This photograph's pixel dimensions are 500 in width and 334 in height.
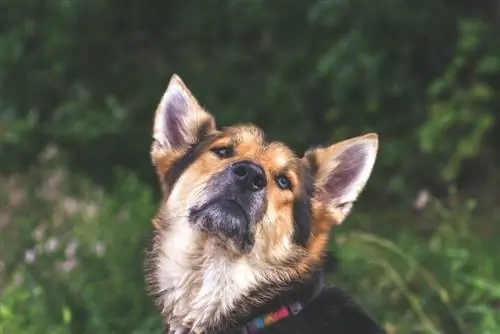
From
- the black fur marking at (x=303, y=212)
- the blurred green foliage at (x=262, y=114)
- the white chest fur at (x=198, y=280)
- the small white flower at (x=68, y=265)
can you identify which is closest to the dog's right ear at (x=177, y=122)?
the white chest fur at (x=198, y=280)

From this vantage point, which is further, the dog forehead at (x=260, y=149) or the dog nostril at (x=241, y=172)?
the dog forehead at (x=260, y=149)

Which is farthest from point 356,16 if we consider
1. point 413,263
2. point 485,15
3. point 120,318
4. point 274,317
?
point 274,317

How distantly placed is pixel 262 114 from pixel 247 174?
2762mm

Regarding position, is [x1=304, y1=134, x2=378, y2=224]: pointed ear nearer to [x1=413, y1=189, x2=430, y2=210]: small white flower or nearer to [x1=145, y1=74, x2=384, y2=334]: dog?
[x1=145, y1=74, x2=384, y2=334]: dog

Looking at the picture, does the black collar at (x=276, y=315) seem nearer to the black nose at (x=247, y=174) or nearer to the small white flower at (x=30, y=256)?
the black nose at (x=247, y=174)

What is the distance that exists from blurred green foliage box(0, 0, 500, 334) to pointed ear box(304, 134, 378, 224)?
121 cm

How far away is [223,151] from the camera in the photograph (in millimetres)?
3127

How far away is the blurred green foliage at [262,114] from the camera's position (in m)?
4.54

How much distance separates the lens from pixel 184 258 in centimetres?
306

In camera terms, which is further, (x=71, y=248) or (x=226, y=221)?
(x=71, y=248)

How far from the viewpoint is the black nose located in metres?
2.90

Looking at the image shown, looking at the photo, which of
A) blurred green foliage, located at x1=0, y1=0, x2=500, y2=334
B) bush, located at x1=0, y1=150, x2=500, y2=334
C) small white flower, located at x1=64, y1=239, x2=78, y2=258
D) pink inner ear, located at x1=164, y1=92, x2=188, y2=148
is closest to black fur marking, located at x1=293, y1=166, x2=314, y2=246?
pink inner ear, located at x1=164, y1=92, x2=188, y2=148

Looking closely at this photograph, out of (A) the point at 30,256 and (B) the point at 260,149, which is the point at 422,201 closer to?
(B) the point at 260,149

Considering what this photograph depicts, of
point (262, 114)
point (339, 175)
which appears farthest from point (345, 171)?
point (262, 114)
